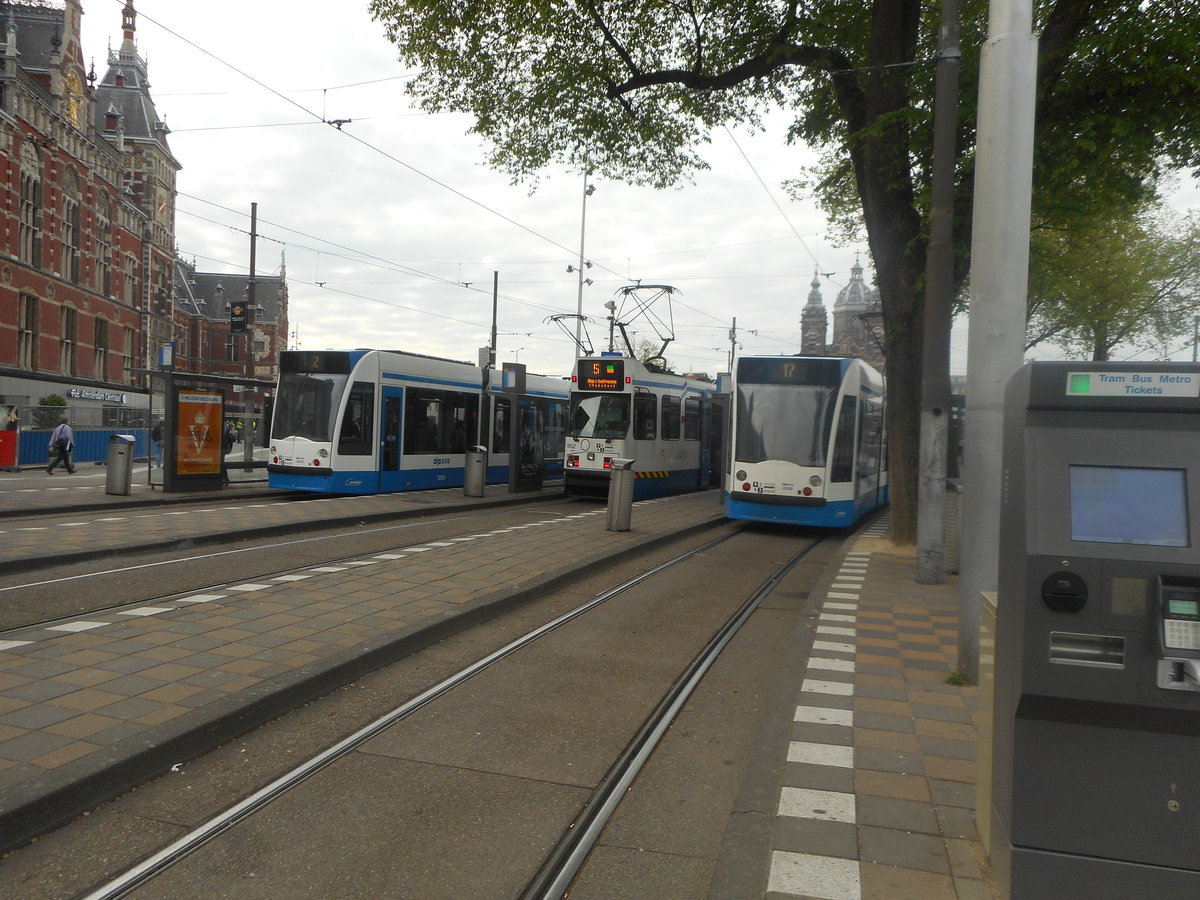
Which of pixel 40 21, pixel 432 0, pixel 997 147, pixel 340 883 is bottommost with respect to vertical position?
pixel 340 883

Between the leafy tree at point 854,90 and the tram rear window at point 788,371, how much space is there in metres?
1.77

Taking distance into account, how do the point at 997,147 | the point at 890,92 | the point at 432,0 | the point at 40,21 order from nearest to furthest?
the point at 997,147, the point at 890,92, the point at 432,0, the point at 40,21

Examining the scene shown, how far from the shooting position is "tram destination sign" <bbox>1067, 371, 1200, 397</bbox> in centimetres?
267

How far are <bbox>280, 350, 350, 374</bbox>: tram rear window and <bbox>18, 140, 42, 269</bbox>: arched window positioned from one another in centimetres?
2513

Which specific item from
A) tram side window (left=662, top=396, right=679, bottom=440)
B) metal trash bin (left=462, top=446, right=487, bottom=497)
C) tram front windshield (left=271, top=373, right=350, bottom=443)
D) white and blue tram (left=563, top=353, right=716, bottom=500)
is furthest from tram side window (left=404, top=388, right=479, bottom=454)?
tram side window (left=662, top=396, right=679, bottom=440)

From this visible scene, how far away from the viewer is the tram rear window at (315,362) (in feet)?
57.7

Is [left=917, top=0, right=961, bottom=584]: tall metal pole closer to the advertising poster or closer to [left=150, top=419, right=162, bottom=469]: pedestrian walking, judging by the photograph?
the advertising poster

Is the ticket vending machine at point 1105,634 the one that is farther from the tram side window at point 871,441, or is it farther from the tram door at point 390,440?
the tram door at point 390,440

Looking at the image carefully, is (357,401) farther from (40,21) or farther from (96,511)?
(40,21)

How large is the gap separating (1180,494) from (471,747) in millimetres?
3369

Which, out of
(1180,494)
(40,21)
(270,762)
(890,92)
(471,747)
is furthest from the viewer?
(40,21)

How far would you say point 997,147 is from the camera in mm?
5695

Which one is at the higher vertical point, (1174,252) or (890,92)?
(1174,252)

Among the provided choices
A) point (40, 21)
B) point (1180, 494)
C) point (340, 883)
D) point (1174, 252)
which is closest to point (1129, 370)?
point (1180, 494)
